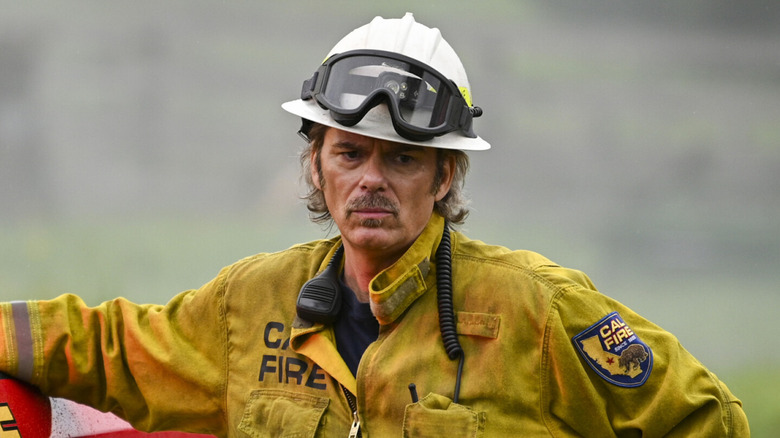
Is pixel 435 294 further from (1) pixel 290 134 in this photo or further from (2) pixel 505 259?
(1) pixel 290 134

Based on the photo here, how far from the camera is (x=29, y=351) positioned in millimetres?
2656

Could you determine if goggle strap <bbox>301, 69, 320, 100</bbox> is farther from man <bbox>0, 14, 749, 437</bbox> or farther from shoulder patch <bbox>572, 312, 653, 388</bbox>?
shoulder patch <bbox>572, 312, 653, 388</bbox>

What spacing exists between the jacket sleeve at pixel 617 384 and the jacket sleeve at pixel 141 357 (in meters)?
1.02

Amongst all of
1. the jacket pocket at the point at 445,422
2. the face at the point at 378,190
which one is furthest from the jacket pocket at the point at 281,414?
the face at the point at 378,190

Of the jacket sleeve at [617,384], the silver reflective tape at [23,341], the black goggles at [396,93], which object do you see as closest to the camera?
the jacket sleeve at [617,384]

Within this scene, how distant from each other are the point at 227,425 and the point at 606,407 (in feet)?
3.78

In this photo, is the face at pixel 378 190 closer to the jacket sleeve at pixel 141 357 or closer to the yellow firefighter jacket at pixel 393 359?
the yellow firefighter jacket at pixel 393 359

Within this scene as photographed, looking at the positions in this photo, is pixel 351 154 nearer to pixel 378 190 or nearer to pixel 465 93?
pixel 378 190

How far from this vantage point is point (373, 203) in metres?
2.58

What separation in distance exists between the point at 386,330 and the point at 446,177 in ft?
Answer: 1.63

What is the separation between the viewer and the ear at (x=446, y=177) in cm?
277

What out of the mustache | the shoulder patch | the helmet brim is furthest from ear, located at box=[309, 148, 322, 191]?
the shoulder patch

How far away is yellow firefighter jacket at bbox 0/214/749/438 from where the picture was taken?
247 cm

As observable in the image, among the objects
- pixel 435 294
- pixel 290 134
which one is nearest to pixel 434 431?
pixel 435 294
